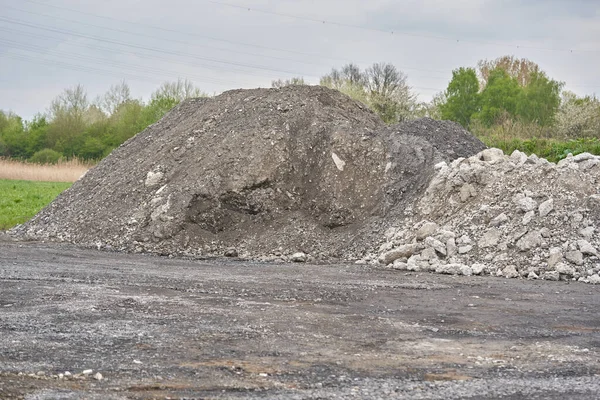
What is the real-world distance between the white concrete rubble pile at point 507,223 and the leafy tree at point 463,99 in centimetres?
→ 3664

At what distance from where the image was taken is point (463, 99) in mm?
52938

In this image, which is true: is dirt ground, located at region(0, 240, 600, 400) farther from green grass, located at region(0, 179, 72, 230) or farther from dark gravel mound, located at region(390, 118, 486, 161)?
green grass, located at region(0, 179, 72, 230)

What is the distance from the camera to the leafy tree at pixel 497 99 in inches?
1982

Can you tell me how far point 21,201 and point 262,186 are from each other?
12393 millimetres

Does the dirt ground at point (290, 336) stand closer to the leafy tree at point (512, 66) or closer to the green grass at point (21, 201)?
the green grass at point (21, 201)

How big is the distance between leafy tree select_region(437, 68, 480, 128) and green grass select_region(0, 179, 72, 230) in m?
28.1

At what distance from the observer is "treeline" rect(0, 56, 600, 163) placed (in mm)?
41312

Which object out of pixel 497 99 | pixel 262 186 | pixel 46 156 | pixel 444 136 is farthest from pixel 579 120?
pixel 46 156

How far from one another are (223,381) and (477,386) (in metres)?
1.99

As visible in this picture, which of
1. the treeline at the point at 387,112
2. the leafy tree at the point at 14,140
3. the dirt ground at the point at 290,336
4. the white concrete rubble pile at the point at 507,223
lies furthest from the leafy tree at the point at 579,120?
the leafy tree at the point at 14,140

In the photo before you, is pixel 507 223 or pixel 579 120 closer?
pixel 507 223

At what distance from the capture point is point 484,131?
37375 mm

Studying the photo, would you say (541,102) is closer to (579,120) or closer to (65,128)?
(579,120)

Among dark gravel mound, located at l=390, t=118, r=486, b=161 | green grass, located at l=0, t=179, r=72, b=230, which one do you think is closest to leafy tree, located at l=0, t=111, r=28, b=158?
green grass, located at l=0, t=179, r=72, b=230
